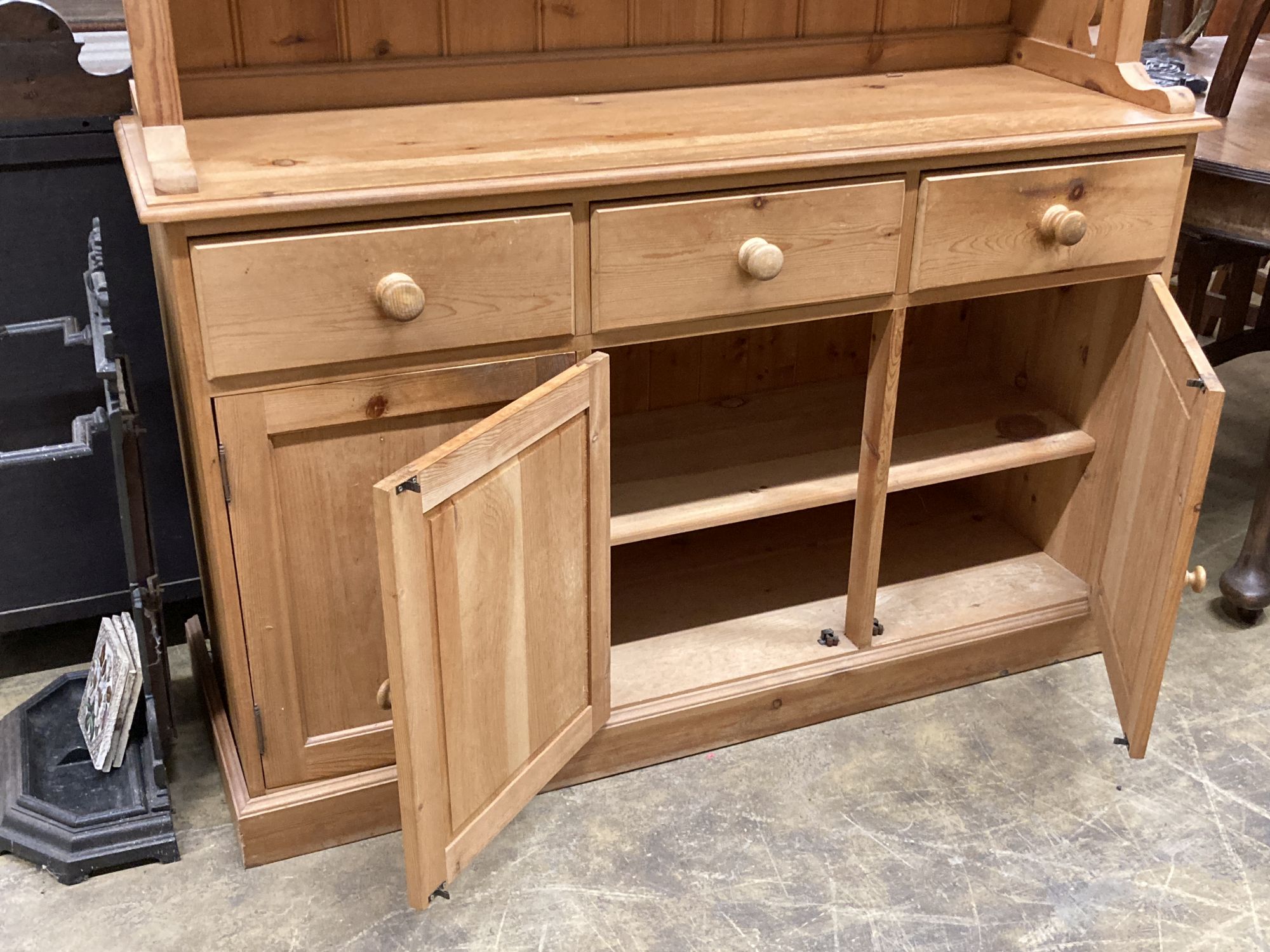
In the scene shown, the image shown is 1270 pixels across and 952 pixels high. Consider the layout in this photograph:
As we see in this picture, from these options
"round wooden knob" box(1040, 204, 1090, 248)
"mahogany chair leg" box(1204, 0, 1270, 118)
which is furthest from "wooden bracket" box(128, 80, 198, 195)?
"mahogany chair leg" box(1204, 0, 1270, 118)

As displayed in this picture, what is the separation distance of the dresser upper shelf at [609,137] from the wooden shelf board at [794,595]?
80 cm

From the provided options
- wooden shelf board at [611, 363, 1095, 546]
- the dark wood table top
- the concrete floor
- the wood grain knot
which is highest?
the dark wood table top

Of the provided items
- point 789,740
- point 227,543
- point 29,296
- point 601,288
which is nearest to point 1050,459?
point 789,740

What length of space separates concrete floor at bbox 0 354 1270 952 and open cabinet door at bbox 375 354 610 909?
0.16m

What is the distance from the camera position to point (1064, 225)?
1.75 meters

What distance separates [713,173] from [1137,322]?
794mm

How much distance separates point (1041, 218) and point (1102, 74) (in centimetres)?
34

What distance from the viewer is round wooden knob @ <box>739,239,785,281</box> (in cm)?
162

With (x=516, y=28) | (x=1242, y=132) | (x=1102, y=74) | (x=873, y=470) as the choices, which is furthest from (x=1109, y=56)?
(x=516, y=28)

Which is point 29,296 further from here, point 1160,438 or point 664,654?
point 1160,438

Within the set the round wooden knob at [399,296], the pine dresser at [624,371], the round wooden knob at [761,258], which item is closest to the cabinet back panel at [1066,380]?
the pine dresser at [624,371]

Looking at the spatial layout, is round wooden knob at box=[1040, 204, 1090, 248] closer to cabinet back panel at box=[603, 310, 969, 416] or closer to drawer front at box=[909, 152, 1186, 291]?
drawer front at box=[909, 152, 1186, 291]

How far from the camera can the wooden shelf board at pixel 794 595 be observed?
78.8 inches

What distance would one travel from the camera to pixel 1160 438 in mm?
1769
